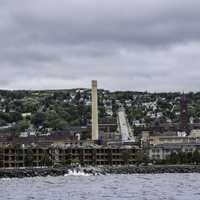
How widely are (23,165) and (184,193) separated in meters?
118

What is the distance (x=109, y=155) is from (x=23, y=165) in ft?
75.8

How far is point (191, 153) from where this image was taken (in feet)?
646

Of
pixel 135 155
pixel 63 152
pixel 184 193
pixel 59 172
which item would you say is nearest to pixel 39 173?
pixel 59 172

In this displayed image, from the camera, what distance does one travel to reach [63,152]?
7466 inches

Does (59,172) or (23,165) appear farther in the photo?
(23,165)

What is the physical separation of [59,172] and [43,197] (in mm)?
83176

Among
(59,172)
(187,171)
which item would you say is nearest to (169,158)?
(187,171)

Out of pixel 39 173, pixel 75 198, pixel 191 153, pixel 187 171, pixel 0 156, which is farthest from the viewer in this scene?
pixel 191 153

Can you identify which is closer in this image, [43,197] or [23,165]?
[43,197]

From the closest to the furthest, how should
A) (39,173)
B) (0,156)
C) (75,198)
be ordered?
(75,198) < (39,173) < (0,156)

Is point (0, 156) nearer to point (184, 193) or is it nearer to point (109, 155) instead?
point (109, 155)

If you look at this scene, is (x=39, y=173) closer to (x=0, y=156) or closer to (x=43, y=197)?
(x=0, y=156)

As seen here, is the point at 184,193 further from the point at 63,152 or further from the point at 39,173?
the point at 63,152

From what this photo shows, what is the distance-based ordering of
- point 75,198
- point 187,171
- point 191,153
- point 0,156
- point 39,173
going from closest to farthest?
point 75,198, point 39,173, point 187,171, point 0,156, point 191,153
